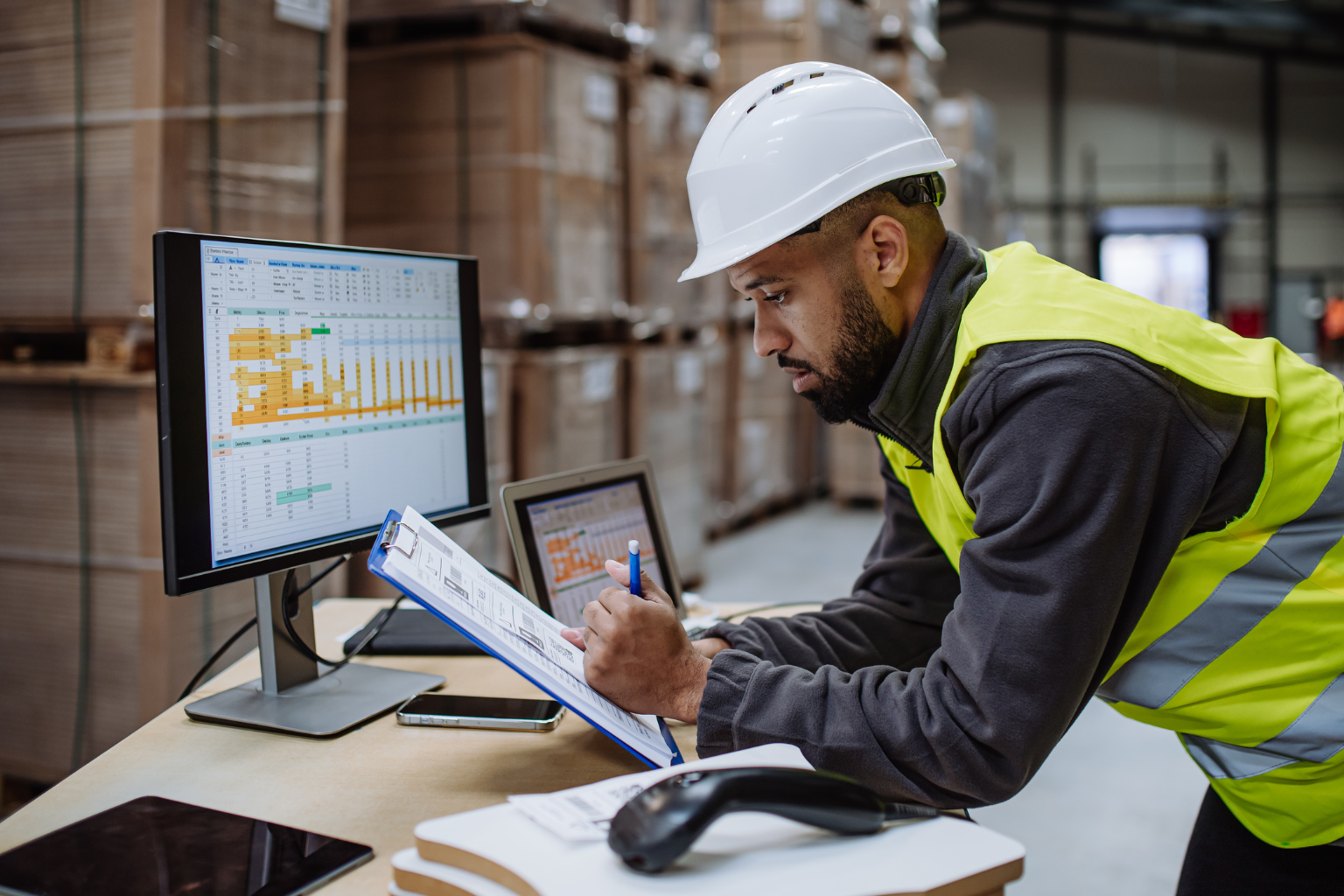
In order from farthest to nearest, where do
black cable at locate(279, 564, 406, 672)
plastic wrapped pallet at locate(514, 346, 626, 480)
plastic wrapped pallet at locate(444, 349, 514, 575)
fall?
plastic wrapped pallet at locate(514, 346, 626, 480) < plastic wrapped pallet at locate(444, 349, 514, 575) < black cable at locate(279, 564, 406, 672)

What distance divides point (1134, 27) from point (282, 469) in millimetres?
17071

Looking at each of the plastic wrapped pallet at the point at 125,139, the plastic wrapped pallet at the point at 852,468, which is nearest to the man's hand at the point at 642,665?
the plastic wrapped pallet at the point at 125,139

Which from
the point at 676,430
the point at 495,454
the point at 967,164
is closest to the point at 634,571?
the point at 495,454

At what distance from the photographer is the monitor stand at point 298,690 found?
1345 millimetres

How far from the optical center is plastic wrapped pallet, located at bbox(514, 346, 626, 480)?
361 cm

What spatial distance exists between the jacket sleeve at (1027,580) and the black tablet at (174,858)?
462mm

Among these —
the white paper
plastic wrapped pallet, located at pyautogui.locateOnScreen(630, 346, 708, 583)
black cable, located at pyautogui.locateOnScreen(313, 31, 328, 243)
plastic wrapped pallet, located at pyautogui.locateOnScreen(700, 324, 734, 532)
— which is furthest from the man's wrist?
plastic wrapped pallet, located at pyautogui.locateOnScreen(700, 324, 734, 532)

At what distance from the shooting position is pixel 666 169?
441cm

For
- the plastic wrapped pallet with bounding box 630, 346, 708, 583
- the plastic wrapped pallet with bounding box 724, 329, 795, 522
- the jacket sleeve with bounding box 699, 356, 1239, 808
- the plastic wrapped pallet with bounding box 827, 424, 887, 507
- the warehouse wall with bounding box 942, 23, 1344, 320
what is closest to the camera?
the jacket sleeve with bounding box 699, 356, 1239, 808

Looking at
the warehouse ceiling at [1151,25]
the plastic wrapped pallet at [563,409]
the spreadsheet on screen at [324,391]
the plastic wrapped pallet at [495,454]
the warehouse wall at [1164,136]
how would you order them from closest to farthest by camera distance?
the spreadsheet on screen at [324,391] < the plastic wrapped pallet at [495,454] < the plastic wrapped pallet at [563,409] < the warehouse ceiling at [1151,25] < the warehouse wall at [1164,136]

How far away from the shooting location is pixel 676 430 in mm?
4586

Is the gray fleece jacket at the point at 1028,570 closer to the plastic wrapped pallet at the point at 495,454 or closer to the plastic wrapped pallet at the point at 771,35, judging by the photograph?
the plastic wrapped pallet at the point at 495,454

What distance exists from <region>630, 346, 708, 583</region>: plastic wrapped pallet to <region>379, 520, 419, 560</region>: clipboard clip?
307cm

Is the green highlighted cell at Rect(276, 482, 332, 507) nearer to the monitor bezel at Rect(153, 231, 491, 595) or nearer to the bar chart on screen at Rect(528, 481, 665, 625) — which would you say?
the monitor bezel at Rect(153, 231, 491, 595)
